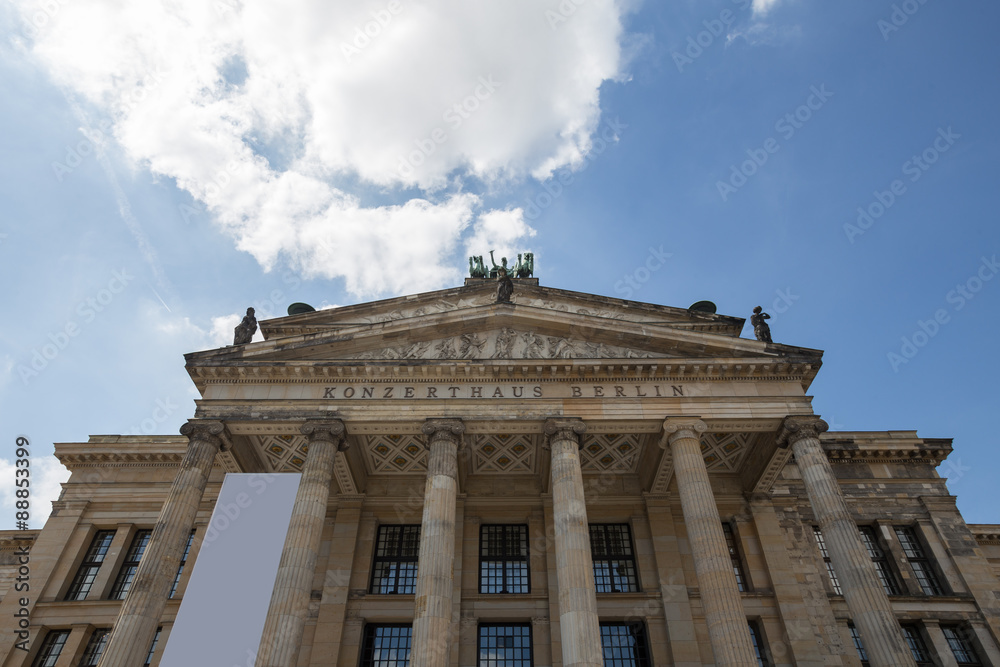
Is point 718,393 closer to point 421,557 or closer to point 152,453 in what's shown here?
point 421,557

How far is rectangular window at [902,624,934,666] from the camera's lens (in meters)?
25.6

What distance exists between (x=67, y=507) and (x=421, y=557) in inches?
758

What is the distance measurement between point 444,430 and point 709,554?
10118 millimetres

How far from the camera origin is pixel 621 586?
26.5 meters

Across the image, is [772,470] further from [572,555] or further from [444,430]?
[444,430]

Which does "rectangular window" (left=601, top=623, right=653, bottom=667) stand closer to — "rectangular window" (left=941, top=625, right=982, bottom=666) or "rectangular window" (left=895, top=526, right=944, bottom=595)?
"rectangular window" (left=941, top=625, right=982, bottom=666)

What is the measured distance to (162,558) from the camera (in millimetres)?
21203

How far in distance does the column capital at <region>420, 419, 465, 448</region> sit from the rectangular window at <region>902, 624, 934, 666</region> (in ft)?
64.0

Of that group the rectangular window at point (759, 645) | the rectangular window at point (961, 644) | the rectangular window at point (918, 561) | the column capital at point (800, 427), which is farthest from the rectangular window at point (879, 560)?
the column capital at point (800, 427)

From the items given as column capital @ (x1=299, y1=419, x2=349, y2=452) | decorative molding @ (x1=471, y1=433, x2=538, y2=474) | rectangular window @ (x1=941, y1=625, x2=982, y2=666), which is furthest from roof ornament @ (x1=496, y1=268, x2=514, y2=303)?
rectangular window @ (x1=941, y1=625, x2=982, y2=666)

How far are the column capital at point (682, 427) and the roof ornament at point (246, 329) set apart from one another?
17.6m

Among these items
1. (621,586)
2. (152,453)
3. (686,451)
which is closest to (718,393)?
(686,451)

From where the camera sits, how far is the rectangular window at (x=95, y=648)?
2589 centimetres

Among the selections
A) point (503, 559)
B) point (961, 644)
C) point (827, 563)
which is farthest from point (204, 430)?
point (961, 644)
